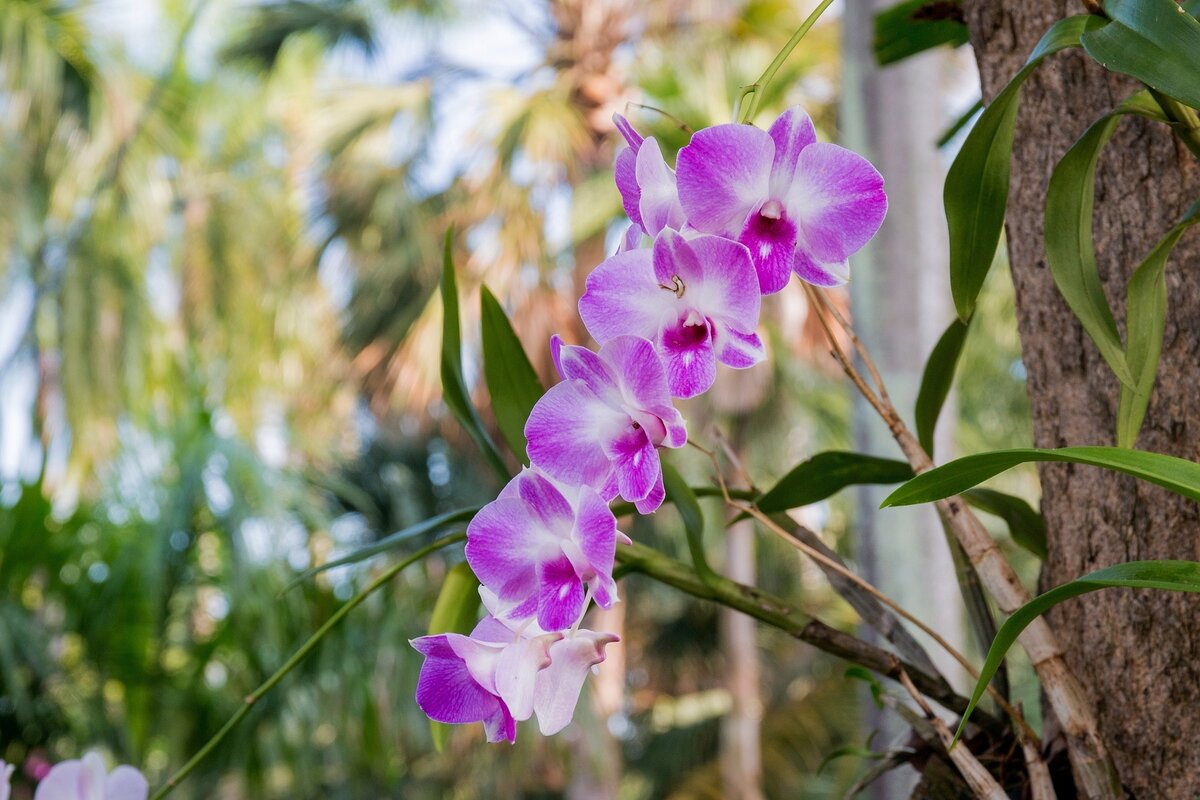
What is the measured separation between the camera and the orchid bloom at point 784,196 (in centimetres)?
23

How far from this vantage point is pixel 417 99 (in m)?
4.57

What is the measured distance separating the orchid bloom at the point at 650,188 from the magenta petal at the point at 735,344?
0.09ft

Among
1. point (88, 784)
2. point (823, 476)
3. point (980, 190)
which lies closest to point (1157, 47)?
point (980, 190)

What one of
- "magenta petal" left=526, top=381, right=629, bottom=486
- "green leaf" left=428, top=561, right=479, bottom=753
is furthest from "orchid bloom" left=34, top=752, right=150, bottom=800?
"magenta petal" left=526, top=381, right=629, bottom=486

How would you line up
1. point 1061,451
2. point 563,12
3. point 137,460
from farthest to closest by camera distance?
point 563,12 < point 137,460 < point 1061,451

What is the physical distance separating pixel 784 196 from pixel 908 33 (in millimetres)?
257

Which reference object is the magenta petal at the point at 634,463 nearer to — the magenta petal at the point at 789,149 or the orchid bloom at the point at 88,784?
the magenta petal at the point at 789,149

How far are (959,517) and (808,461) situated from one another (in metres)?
0.05

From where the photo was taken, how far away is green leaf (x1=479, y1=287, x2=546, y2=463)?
34 centimetres

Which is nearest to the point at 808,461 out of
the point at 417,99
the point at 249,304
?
the point at 417,99

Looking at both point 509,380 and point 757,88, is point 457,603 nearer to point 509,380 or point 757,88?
point 509,380

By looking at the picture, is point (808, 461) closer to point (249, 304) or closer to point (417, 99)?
point (417, 99)

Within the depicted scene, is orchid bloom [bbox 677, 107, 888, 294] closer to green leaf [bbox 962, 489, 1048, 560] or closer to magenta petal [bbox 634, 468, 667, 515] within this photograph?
magenta petal [bbox 634, 468, 667, 515]

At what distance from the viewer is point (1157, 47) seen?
0.23 m
